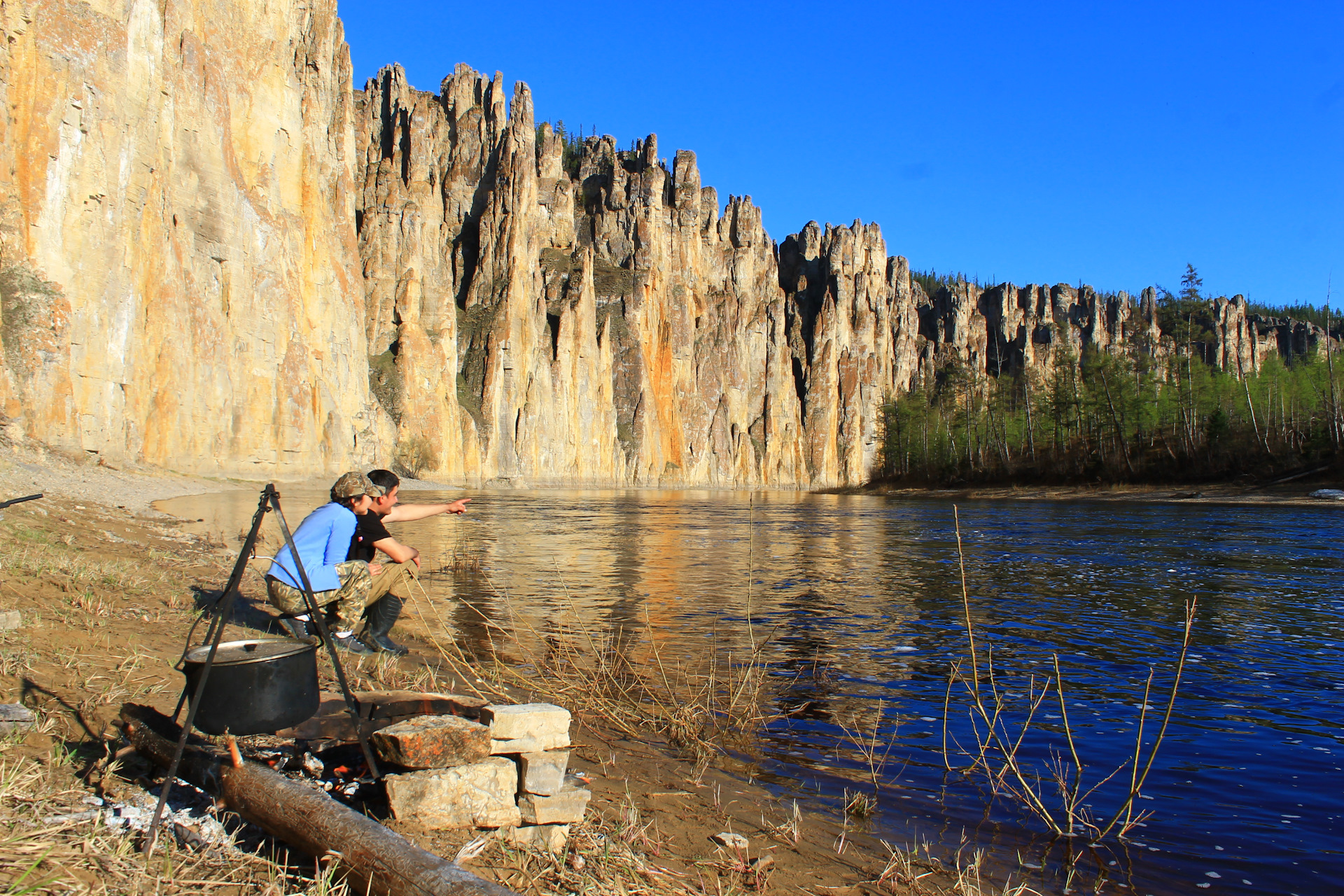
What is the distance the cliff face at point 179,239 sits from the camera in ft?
97.3

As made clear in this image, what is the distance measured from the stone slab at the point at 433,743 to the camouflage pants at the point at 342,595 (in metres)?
3.47

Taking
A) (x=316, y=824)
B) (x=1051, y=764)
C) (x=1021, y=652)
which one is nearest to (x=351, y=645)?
(x=316, y=824)

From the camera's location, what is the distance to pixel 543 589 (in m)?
13.8

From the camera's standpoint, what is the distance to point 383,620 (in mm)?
8203

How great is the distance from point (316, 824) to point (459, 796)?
0.69 metres

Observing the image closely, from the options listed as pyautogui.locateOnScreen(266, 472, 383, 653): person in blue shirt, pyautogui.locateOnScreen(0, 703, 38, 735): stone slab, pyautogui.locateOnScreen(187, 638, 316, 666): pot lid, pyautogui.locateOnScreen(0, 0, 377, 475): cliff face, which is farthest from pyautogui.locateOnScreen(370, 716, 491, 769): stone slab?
pyautogui.locateOnScreen(0, 0, 377, 475): cliff face

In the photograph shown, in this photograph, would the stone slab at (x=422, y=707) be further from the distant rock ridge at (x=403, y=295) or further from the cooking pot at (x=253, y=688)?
the distant rock ridge at (x=403, y=295)

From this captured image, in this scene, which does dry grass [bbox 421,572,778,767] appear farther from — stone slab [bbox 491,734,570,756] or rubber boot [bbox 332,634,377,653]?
stone slab [bbox 491,734,570,756]

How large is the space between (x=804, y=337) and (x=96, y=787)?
Answer: 419ft

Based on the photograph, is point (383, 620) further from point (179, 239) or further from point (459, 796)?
point (179, 239)

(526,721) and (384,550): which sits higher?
(384,550)

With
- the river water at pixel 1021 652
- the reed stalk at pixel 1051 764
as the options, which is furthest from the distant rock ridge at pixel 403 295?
the reed stalk at pixel 1051 764

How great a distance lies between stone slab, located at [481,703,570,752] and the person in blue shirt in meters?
3.28

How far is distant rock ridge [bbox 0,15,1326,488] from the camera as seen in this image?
31.1 meters
